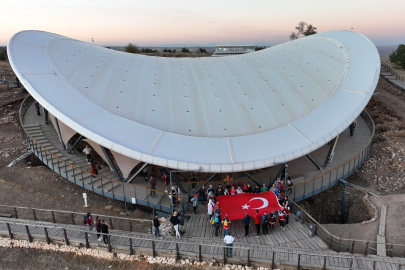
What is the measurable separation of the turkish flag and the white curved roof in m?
1.55

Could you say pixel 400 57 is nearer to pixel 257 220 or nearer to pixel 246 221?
pixel 257 220

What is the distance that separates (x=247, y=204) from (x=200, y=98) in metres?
7.41

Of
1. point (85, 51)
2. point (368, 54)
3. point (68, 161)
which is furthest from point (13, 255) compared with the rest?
point (368, 54)

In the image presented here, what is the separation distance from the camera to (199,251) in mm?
10773

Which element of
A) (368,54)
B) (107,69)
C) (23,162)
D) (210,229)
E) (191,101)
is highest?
(368,54)

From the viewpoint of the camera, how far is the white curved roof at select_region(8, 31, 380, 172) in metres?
14.1

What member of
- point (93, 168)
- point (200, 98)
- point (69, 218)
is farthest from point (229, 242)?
point (93, 168)

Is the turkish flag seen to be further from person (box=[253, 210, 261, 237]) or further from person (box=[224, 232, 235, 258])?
person (box=[224, 232, 235, 258])

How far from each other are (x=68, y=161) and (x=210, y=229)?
11116 millimetres

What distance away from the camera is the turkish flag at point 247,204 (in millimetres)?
12719

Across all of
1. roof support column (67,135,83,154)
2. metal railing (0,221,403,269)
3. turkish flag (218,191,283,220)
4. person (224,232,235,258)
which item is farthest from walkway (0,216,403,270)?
roof support column (67,135,83,154)

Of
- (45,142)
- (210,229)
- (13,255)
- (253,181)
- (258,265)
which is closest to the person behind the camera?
(258,265)

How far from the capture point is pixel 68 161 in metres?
18.1

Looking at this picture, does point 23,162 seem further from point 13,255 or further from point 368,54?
point 368,54
